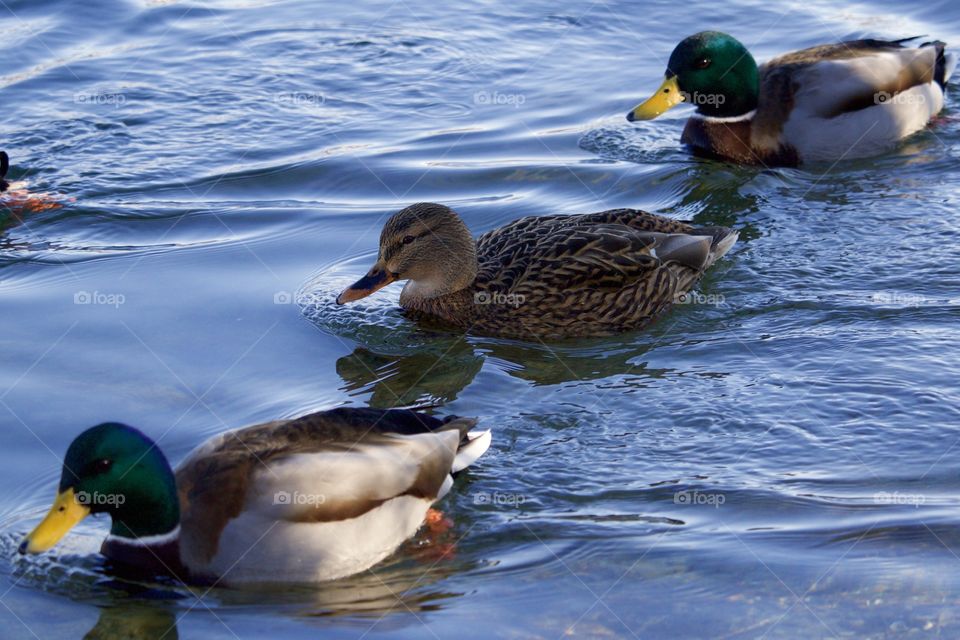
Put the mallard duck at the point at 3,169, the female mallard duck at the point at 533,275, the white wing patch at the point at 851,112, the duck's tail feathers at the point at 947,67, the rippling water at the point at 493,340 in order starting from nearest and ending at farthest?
the rippling water at the point at 493,340, the female mallard duck at the point at 533,275, the mallard duck at the point at 3,169, the white wing patch at the point at 851,112, the duck's tail feathers at the point at 947,67

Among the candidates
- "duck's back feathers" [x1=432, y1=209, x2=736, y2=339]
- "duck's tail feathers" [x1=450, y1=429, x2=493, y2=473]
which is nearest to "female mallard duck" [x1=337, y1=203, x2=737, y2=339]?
"duck's back feathers" [x1=432, y1=209, x2=736, y2=339]

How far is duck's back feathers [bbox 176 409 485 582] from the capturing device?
5.59 m

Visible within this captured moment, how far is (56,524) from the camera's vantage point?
549 centimetres

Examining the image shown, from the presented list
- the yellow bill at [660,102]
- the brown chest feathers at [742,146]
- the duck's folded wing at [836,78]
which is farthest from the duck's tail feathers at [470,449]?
the duck's folded wing at [836,78]

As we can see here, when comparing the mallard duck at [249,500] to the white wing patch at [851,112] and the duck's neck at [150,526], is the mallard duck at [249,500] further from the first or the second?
the white wing patch at [851,112]

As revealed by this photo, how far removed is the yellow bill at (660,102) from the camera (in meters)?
10.9

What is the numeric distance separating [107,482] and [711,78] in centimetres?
686

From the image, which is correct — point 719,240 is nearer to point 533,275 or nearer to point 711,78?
point 533,275

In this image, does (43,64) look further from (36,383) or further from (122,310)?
(36,383)

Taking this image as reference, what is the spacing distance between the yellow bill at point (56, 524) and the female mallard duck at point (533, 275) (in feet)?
9.28

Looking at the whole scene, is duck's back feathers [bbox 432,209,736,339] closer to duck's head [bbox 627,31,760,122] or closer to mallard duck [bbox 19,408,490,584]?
mallard duck [bbox 19,408,490,584]

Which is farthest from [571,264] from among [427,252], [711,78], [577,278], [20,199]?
[20,199]

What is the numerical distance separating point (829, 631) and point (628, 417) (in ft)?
6.22

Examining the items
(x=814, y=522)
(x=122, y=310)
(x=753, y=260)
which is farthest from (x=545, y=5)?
(x=814, y=522)
